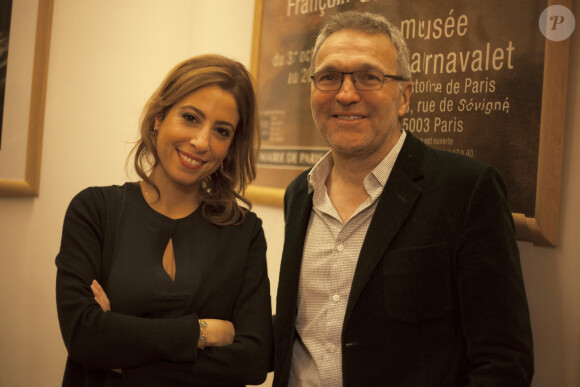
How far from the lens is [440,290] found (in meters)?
1.39

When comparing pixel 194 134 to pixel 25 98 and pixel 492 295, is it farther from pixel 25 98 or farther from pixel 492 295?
pixel 25 98

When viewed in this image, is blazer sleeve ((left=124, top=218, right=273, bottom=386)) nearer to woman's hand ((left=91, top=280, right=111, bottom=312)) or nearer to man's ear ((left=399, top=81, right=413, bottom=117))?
woman's hand ((left=91, top=280, right=111, bottom=312))

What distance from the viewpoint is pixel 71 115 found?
9.12ft

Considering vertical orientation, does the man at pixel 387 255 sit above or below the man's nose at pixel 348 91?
below

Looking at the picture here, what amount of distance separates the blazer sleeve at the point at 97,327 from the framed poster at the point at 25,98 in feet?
4.56

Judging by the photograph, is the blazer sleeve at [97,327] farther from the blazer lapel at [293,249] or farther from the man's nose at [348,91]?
the man's nose at [348,91]

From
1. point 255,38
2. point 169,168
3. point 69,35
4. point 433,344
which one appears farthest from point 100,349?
point 69,35

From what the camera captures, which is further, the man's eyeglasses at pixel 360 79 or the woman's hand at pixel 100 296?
the man's eyeglasses at pixel 360 79

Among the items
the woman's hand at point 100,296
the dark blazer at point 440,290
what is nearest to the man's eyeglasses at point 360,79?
the dark blazer at point 440,290

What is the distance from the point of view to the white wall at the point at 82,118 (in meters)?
2.67

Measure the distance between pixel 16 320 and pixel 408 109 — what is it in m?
2.26

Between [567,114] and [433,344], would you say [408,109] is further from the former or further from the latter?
[433,344]

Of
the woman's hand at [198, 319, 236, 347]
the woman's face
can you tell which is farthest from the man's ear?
the woman's hand at [198, 319, 236, 347]

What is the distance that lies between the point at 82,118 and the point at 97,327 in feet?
5.83
